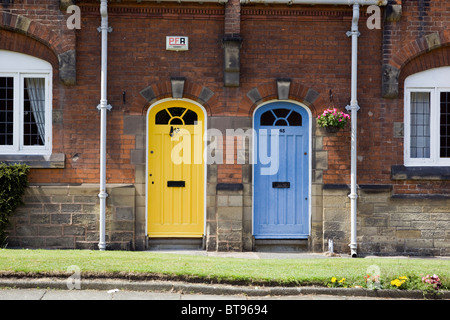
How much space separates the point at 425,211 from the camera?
33.4 feet

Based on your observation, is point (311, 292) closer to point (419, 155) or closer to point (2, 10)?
point (419, 155)

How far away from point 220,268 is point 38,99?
17.2ft

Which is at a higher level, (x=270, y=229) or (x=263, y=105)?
(x=263, y=105)

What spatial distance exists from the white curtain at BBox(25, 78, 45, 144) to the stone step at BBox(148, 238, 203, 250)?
2.96 m

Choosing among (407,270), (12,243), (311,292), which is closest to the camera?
(311,292)

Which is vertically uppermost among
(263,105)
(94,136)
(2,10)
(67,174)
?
(2,10)

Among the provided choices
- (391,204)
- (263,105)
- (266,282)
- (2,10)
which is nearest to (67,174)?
(2,10)

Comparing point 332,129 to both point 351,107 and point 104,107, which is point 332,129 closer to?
point 351,107

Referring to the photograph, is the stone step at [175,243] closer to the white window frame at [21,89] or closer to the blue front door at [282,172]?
the blue front door at [282,172]

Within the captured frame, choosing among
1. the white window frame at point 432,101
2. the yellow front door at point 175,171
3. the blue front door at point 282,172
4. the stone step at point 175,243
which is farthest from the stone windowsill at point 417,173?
the stone step at point 175,243

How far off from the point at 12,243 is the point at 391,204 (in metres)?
7.27

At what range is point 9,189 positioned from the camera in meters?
9.51

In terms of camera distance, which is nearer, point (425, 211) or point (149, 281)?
point (149, 281)

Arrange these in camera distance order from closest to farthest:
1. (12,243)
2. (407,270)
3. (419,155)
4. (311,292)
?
(311,292), (407,270), (12,243), (419,155)
